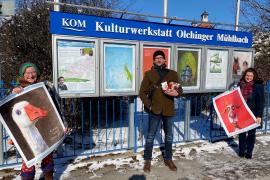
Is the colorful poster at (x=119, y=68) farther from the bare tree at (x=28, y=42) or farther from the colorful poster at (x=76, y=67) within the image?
the bare tree at (x=28, y=42)

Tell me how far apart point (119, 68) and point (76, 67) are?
77cm

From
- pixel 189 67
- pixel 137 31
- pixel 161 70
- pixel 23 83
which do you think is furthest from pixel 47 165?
pixel 189 67

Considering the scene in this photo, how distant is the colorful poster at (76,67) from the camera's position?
13.5 ft

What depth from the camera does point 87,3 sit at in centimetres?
1034

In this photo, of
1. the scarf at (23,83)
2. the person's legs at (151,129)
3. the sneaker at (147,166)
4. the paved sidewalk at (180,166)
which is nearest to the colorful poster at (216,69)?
the paved sidewalk at (180,166)

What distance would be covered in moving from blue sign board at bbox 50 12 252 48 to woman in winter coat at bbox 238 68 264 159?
1240 mm

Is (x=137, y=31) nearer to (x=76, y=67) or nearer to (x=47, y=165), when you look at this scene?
(x=76, y=67)

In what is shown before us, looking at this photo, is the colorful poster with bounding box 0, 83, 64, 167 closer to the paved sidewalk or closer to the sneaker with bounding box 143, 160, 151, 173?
the paved sidewalk

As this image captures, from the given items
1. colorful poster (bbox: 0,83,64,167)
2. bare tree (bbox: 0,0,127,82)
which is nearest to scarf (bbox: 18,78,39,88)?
colorful poster (bbox: 0,83,64,167)

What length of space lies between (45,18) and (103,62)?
2.99 meters

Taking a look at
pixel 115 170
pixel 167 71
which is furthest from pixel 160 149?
pixel 167 71

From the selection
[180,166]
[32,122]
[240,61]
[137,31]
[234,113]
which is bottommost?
[180,166]

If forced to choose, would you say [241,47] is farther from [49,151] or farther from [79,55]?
[49,151]

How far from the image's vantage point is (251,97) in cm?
456
